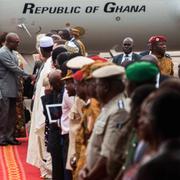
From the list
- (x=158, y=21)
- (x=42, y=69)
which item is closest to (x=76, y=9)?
(x=158, y=21)

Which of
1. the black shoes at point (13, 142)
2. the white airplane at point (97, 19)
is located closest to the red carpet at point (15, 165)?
the black shoes at point (13, 142)

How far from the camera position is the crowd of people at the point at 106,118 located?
3502mm

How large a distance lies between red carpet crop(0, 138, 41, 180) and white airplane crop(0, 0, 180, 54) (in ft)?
21.0

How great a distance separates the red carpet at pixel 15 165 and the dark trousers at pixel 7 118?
24cm

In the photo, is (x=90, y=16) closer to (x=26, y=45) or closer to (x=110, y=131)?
(x=26, y=45)

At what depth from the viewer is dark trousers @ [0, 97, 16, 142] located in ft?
41.8

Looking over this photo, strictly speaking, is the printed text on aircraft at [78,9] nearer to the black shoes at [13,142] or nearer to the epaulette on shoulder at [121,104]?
the black shoes at [13,142]

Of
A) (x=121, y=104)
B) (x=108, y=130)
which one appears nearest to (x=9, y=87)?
(x=121, y=104)

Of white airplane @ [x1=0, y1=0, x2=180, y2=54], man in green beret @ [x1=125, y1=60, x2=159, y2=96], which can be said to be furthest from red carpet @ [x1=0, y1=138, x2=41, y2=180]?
white airplane @ [x1=0, y1=0, x2=180, y2=54]

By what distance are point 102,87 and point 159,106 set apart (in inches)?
76.9

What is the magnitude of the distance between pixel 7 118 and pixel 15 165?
2068 mm

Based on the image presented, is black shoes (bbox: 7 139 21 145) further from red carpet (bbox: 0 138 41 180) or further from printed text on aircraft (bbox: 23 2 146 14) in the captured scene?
printed text on aircraft (bbox: 23 2 146 14)

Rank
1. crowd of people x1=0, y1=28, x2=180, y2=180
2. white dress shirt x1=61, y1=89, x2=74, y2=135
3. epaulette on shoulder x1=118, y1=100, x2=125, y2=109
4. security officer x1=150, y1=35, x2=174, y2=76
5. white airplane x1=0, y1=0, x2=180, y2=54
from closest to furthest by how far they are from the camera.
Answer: crowd of people x1=0, y1=28, x2=180, y2=180, epaulette on shoulder x1=118, y1=100, x2=125, y2=109, white dress shirt x1=61, y1=89, x2=74, y2=135, security officer x1=150, y1=35, x2=174, y2=76, white airplane x1=0, y1=0, x2=180, y2=54

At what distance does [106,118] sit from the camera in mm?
5238
